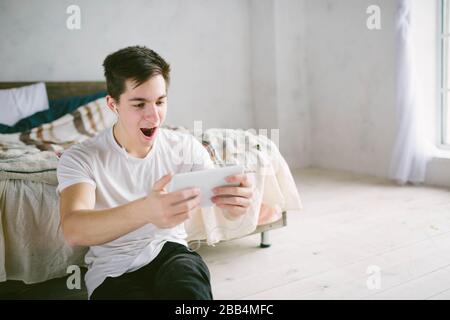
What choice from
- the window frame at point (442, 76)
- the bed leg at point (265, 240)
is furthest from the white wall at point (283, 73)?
the bed leg at point (265, 240)

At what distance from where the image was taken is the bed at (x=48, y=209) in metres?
1.75

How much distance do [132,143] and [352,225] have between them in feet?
5.74

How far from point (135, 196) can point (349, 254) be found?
1.29 metres

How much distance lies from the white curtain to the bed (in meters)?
1.62

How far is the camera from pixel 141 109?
1.35 meters

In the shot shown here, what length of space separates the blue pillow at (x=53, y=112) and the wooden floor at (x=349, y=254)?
5.69 feet

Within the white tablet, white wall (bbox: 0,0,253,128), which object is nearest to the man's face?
the white tablet

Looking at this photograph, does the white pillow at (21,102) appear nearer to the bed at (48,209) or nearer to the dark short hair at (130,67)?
the bed at (48,209)

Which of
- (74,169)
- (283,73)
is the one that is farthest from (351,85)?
(74,169)

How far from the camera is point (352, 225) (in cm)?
273

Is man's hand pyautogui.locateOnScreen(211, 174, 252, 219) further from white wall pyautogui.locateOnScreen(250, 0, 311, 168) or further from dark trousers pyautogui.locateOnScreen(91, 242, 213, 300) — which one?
white wall pyautogui.locateOnScreen(250, 0, 311, 168)

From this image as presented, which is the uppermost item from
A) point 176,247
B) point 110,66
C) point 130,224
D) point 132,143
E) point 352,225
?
point 110,66

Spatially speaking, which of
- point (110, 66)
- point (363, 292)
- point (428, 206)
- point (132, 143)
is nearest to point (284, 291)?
point (363, 292)
